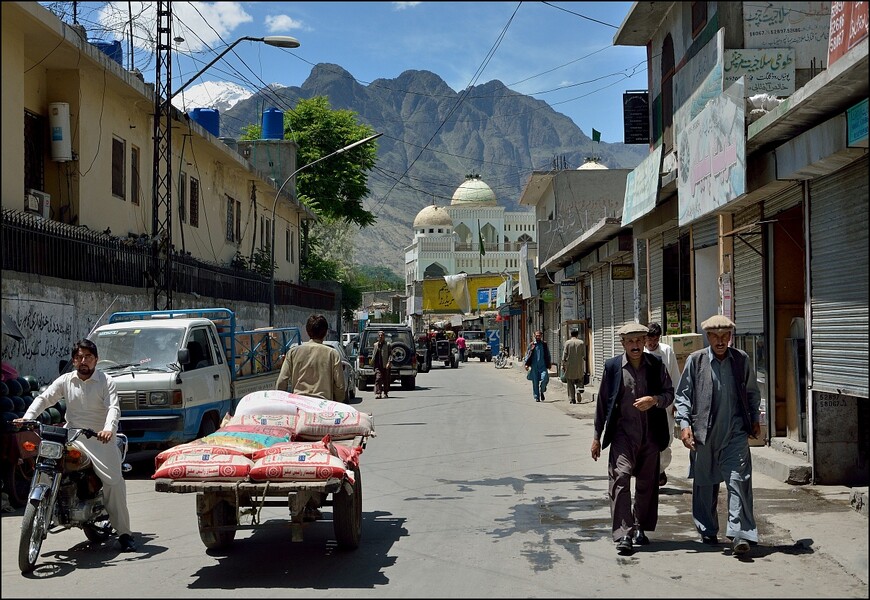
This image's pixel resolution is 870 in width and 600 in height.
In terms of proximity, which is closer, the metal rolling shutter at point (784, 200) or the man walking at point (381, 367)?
the metal rolling shutter at point (784, 200)

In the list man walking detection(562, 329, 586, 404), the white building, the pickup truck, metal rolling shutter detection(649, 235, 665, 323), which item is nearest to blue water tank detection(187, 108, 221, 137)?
man walking detection(562, 329, 586, 404)

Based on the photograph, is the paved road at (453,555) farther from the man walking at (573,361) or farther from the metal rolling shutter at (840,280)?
the man walking at (573,361)

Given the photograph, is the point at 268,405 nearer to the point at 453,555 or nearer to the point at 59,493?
the point at 59,493

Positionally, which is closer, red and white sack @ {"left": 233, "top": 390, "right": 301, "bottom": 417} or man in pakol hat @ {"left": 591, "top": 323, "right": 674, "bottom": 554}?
man in pakol hat @ {"left": 591, "top": 323, "right": 674, "bottom": 554}

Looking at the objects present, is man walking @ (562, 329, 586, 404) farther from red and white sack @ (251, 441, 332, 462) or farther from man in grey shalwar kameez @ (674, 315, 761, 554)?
red and white sack @ (251, 441, 332, 462)

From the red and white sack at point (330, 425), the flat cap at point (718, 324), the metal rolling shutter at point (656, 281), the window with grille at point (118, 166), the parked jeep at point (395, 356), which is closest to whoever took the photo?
the flat cap at point (718, 324)

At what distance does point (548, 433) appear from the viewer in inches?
666

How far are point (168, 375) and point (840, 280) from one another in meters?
8.40

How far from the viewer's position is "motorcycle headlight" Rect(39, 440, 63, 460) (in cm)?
709

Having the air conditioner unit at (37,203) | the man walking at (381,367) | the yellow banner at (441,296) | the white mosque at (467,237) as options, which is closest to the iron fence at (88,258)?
the air conditioner unit at (37,203)

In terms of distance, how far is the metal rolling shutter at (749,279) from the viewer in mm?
13211

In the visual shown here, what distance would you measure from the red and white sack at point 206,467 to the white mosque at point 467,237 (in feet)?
303

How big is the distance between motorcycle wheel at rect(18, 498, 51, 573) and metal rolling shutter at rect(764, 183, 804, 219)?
901 centimetres

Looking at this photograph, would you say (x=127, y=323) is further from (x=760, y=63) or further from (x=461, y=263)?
(x=461, y=263)
